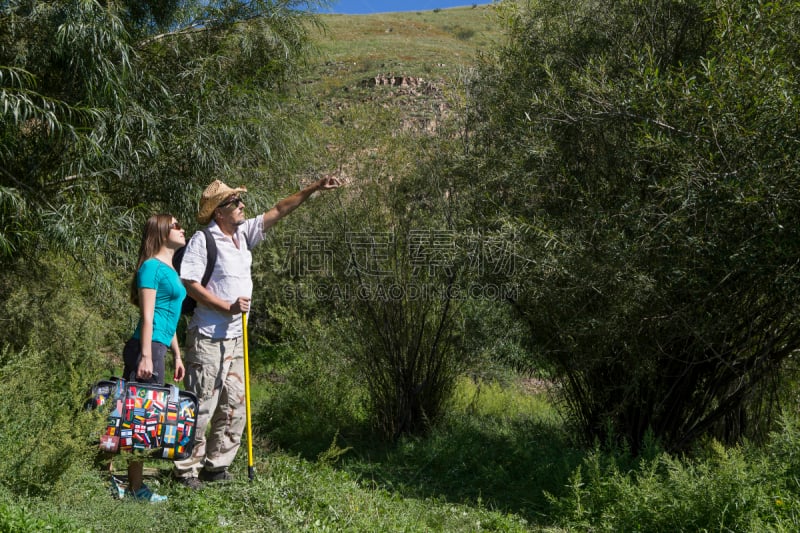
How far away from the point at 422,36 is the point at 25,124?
1828 inches

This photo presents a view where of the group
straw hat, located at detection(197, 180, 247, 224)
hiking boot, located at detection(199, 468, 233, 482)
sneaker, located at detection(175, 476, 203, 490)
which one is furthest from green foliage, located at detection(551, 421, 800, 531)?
straw hat, located at detection(197, 180, 247, 224)

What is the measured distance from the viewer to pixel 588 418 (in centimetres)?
551

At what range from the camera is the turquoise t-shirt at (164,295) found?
3846 millimetres

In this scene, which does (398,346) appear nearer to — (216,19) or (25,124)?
(25,124)

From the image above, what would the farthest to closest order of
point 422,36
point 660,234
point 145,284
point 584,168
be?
1. point 422,36
2. point 584,168
3. point 660,234
4. point 145,284

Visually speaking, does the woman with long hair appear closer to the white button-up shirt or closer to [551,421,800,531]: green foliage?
the white button-up shirt

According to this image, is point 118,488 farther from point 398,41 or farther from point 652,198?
point 398,41

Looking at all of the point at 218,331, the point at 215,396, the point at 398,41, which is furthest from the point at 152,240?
the point at 398,41

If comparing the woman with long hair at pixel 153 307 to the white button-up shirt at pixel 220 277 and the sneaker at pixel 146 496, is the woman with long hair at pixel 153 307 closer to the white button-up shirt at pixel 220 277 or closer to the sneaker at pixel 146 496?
the sneaker at pixel 146 496

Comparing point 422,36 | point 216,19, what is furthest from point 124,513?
point 422,36

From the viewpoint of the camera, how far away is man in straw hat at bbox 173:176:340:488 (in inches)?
157

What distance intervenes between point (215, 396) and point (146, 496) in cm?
64

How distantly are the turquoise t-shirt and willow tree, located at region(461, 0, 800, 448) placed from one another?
215cm

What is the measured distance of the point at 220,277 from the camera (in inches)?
159
